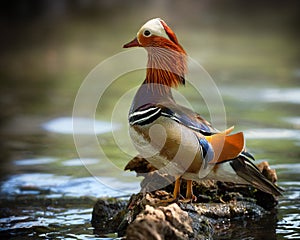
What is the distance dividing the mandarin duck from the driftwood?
19cm

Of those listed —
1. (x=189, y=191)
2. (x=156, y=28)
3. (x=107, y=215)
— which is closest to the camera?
(x=156, y=28)

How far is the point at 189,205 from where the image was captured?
4.69 meters

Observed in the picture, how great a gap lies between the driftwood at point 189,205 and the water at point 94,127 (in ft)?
0.36

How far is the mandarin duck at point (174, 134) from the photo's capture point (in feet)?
14.8

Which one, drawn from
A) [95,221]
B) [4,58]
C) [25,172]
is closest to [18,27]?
[4,58]

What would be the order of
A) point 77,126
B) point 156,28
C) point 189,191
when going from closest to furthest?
1. point 156,28
2. point 189,191
3. point 77,126

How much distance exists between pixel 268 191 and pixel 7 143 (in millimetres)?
4014

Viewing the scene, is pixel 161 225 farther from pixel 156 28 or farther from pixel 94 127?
pixel 94 127

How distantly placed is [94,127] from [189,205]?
157 inches

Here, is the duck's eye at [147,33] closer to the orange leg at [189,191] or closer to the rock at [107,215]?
the orange leg at [189,191]

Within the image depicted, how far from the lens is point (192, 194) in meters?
4.92

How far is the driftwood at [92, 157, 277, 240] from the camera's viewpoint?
448 cm

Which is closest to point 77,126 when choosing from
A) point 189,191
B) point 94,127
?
point 94,127

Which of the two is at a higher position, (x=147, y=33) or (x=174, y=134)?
(x=147, y=33)
